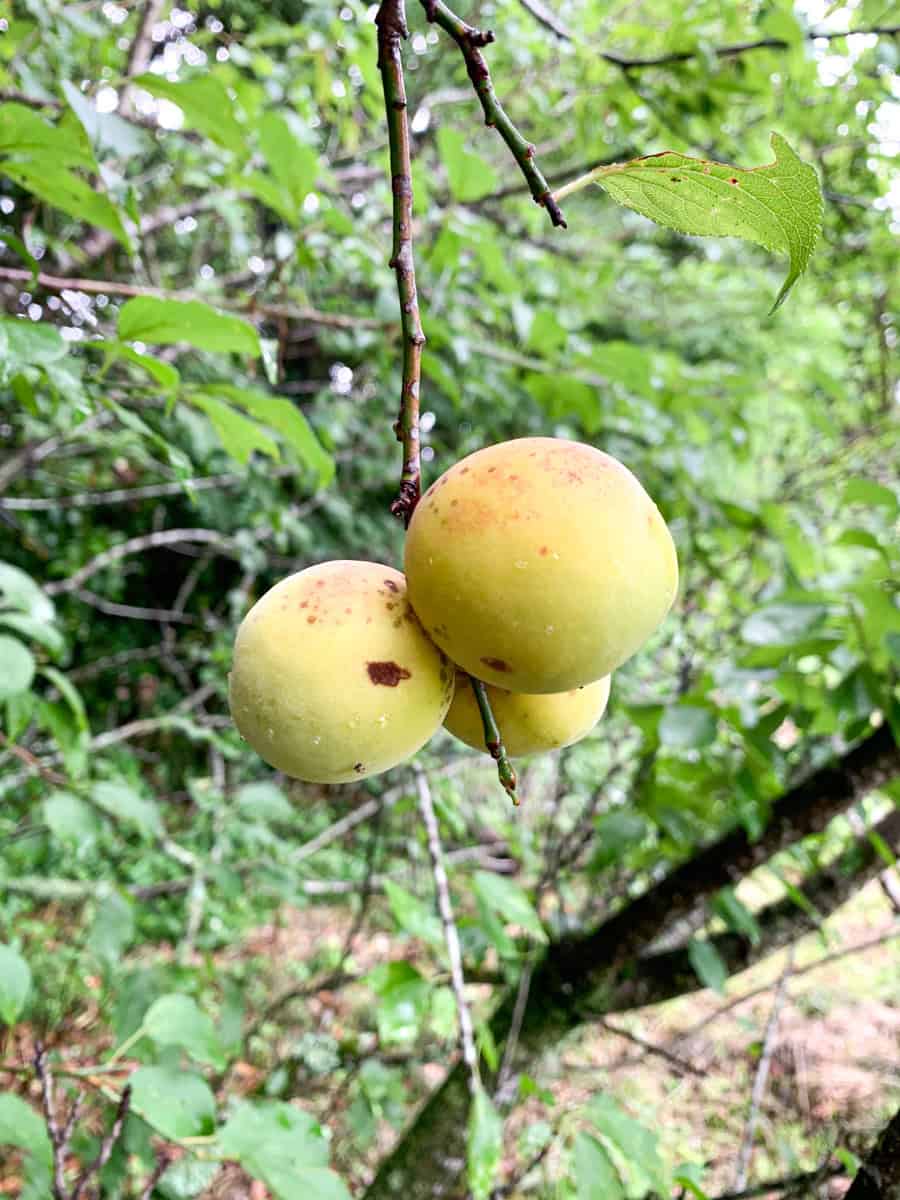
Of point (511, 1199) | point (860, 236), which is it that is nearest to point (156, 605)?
point (511, 1199)

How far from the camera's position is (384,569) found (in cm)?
93

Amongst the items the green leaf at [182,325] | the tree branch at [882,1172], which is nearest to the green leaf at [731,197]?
the green leaf at [182,325]

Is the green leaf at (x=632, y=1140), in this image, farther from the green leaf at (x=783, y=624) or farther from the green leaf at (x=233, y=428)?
the green leaf at (x=233, y=428)

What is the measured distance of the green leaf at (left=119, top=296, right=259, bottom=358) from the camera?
4.08ft

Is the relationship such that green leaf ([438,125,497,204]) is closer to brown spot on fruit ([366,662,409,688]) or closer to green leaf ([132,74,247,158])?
green leaf ([132,74,247,158])

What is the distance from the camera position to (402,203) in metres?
0.74

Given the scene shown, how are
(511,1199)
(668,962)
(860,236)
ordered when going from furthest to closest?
1. (860,236)
2. (511,1199)
3. (668,962)

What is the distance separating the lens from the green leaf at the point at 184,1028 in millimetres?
1549

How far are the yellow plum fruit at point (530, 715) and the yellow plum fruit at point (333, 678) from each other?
108 millimetres

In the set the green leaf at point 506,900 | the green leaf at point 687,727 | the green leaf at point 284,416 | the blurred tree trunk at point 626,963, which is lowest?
the blurred tree trunk at point 626,963

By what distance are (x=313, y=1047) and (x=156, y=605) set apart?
190 inches

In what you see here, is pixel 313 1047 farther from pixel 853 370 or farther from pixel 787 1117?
pixel 853 370

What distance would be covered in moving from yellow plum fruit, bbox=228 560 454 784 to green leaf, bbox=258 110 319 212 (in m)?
1.39

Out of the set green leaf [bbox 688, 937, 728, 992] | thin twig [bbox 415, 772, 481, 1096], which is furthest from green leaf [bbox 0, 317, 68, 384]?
green leaf [bbox 688, 937, 728, 992]
